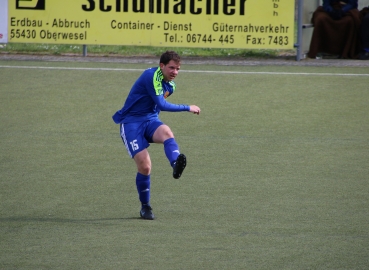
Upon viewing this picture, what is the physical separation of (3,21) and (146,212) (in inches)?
500

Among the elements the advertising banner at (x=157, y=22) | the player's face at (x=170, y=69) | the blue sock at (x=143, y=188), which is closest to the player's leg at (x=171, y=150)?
the blue sock at (x=143, y=188)

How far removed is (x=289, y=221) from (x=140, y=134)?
1.68m

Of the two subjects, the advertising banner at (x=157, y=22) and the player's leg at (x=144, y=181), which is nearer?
the player's leg at (x=144, y=181)

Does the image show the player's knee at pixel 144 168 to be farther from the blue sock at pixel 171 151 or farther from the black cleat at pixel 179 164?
the black cleat at pixel 179 164

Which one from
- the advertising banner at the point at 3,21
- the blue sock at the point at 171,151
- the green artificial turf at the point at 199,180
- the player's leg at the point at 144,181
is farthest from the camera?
the advertising banner at the point at 3,21

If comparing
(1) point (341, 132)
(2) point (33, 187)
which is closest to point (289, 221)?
(2) point (33, 187)

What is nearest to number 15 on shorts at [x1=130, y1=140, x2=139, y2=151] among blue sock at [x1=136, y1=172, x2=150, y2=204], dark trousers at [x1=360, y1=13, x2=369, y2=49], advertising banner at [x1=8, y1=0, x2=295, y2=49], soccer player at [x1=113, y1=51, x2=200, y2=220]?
soccer player at [x1=113, y1=51, x2=200, y2=220]

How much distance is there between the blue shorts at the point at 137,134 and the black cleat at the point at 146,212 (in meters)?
0.52

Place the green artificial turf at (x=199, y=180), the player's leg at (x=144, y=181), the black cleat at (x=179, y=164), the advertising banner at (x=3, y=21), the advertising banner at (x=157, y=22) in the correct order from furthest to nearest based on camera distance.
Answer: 1. the advertising banner at (x=3, y=21)
2. the advertising banner at (x=157, y=22)
3. the player's leg at (x=144, y=181)
4. the black cleat at (x=179, y=164)
5. the green artificial turf at (x=199, y=180)

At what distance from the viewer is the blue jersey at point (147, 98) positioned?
7574 mm

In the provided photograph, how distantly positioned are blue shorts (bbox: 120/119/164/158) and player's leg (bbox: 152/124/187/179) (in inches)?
2.9

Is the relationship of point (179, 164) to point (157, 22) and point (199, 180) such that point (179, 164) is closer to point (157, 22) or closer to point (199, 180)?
point (199, 180)

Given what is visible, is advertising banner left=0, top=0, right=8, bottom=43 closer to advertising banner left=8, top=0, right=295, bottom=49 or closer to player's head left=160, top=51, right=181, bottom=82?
advertising banner left=8, top=0, right=295, bottom=49

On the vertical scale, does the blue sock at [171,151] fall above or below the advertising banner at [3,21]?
below
